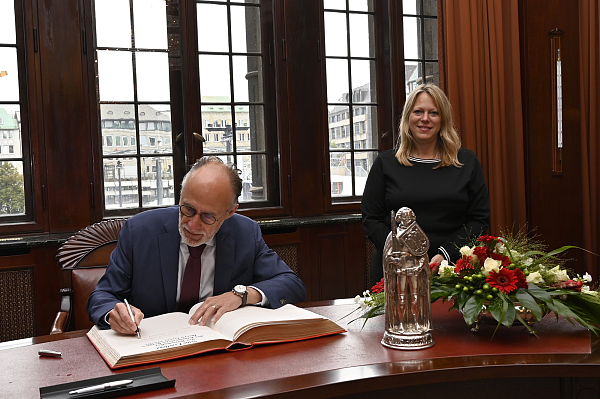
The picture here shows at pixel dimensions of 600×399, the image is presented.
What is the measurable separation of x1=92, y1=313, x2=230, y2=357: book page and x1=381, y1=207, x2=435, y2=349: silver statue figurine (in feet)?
1.44

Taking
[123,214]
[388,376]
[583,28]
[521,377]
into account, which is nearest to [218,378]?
[388,376]

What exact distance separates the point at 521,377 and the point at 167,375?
0.80 m

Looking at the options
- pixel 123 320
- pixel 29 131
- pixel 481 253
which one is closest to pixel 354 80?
pixel 29 131

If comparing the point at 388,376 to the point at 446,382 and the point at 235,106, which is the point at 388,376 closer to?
the point at 446,382

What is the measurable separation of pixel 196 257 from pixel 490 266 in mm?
1000

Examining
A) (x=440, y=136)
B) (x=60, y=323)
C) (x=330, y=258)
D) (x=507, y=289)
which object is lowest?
(x=330, y=258)

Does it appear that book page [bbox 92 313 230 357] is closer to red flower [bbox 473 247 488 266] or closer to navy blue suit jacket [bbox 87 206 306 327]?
navy blue suit jacket [bbox 87 206 306 327]

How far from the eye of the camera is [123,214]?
3861mm

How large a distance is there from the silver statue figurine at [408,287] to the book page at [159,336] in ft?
1.44

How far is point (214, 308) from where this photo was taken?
1667mm

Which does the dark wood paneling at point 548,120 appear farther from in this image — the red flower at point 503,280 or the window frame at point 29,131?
the window frame at point 29,131

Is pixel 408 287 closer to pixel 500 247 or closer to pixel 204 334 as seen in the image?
pixel 500 247

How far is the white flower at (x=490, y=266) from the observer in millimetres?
1511

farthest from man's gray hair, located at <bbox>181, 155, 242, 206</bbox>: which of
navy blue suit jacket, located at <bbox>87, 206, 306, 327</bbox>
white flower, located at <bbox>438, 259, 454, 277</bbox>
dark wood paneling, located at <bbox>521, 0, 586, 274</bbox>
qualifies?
dark wood paneling, located at <bbox>521, 0, 586, 274</bbox>
